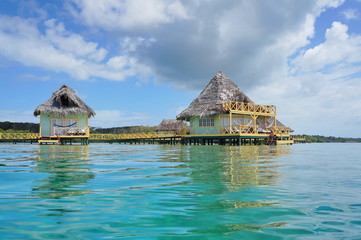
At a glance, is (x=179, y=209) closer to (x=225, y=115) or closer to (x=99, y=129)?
(x=225, y=115)

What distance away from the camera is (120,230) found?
7.99 ft

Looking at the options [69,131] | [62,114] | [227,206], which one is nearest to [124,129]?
[69,131]

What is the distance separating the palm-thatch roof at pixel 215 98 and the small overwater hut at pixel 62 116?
30.4ft

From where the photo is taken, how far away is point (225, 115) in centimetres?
2581

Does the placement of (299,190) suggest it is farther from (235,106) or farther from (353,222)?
(235,106)

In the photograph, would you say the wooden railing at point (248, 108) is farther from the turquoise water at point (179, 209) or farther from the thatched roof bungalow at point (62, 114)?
the turquoise water at point (179, 209)

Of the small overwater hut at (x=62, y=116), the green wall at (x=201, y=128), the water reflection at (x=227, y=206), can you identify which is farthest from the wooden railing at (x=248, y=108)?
the water reflection at (x=227, y=206)

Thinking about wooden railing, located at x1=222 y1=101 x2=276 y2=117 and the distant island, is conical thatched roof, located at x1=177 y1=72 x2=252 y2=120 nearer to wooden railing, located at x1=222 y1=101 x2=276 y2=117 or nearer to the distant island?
wooden railing, located at x1=222 y1=101 x2=276 y2=117

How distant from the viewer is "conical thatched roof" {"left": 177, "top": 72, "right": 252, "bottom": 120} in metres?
25.8

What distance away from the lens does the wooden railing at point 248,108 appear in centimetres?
2498

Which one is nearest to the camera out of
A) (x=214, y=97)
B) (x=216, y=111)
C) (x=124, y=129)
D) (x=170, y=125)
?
(x=216, y=111)

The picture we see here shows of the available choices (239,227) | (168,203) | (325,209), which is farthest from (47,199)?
(325,209)

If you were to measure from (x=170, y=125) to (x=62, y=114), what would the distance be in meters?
19.0

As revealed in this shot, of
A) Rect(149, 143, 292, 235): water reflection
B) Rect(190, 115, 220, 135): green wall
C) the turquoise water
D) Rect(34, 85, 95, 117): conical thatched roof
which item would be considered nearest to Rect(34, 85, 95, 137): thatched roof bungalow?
Rect(34, 85, 95, 117): conical thatched roof
